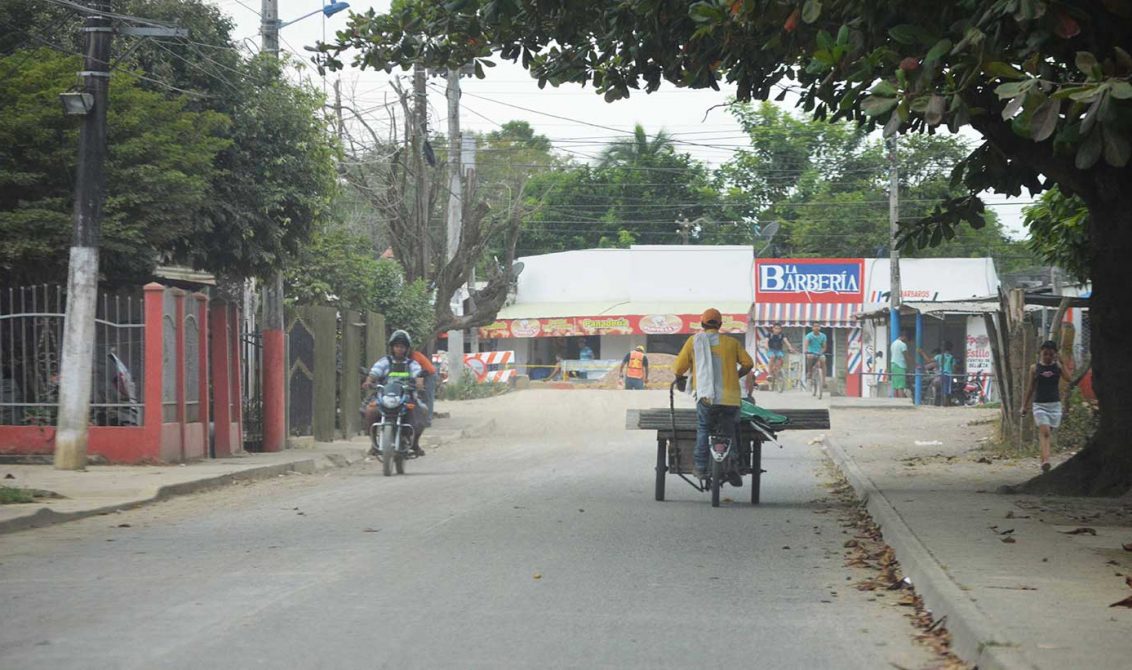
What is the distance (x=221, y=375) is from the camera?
20.6 m

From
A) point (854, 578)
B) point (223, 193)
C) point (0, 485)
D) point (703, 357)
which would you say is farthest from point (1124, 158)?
point (223, 193)

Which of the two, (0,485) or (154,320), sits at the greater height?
(154,320)


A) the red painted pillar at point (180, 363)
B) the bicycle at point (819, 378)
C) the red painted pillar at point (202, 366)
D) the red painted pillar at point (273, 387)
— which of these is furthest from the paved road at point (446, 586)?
the bicycle at point (819, 378)

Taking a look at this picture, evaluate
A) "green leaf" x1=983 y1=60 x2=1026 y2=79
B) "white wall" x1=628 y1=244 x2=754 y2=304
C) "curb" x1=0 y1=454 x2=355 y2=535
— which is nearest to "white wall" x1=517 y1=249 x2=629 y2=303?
"white wall" x1=628 y1=244 x2=754 y2=304

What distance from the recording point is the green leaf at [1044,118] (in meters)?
7.30

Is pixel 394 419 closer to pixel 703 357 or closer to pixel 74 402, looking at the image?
pixel 74 402

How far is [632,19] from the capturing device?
12922 millimetres

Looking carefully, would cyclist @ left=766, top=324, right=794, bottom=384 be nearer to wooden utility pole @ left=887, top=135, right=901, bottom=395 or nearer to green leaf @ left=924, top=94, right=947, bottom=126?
wooden utility pole @ left=887, top=135, right=901, bottom=395

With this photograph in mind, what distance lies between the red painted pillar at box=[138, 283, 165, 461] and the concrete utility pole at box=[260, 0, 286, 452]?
4136 millimetres

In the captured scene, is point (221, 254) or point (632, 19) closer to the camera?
point (632, 19)

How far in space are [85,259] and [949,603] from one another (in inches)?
475

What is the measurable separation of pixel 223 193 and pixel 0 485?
27.5ft

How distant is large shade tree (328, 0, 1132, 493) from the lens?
8.37 metres

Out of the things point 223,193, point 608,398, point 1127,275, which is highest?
point 223,193
